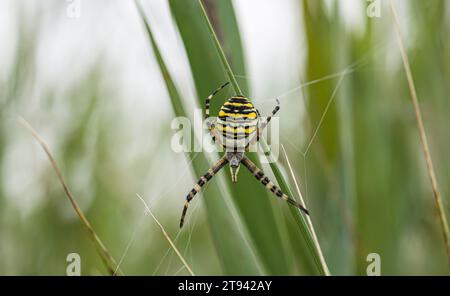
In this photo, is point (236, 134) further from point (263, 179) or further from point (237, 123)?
point (263, 179)

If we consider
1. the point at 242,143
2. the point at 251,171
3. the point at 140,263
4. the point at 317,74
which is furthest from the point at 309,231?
the point at 140,263

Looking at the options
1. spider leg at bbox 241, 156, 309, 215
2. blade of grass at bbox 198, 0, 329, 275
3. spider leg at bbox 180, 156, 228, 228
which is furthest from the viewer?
spider leg at bbox 180, 156, 228, 228

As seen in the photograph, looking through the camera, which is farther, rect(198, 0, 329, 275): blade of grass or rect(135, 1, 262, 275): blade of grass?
rect(135, 1, 262, 275): blade of grass

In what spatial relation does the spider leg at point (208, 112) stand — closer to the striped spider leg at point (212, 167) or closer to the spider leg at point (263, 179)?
the striped spider leg at point (212, 167)

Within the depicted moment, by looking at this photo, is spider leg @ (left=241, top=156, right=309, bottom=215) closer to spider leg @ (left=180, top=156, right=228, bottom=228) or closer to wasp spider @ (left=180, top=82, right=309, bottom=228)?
wasp spider @ (left=180, top=82, right=309, bottom=228)

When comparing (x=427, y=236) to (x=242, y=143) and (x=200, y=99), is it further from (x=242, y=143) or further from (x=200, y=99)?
(x=200, y=99)

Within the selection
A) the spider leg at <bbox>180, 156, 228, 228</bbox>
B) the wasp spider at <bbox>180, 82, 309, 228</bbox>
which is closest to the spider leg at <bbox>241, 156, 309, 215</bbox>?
the wasp spider at <bbox>180, 82, 309, 228</bbox>
